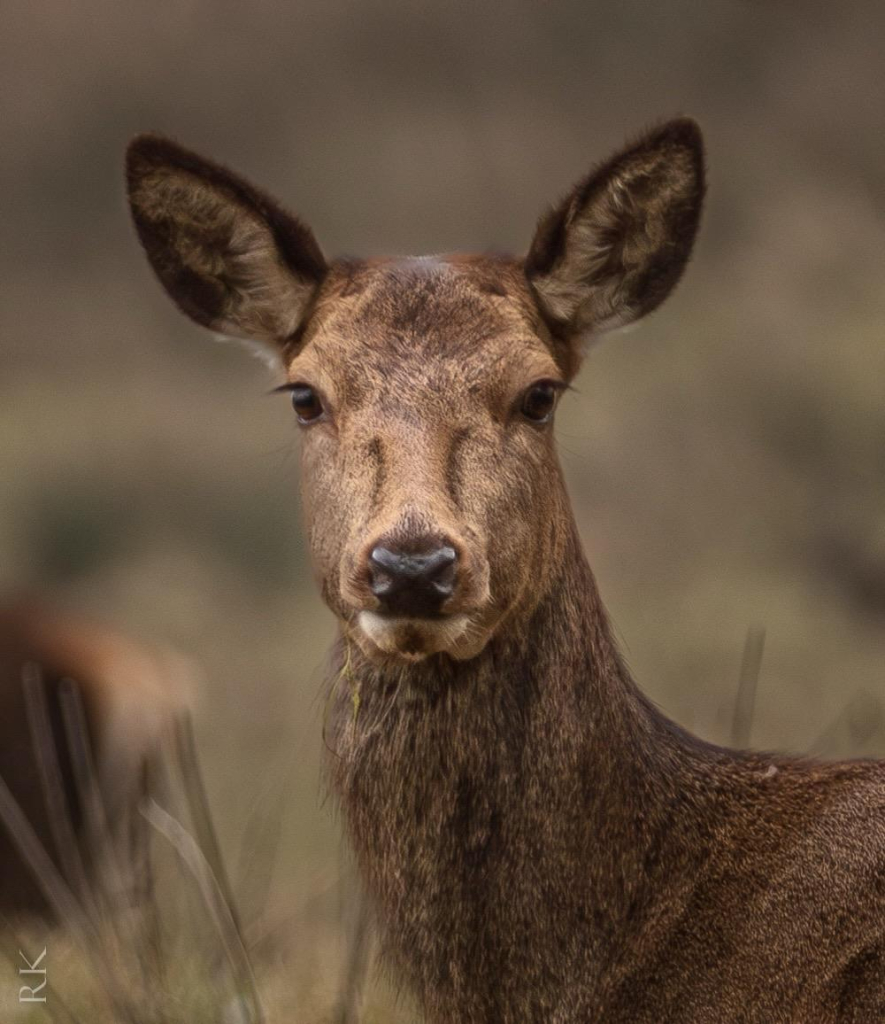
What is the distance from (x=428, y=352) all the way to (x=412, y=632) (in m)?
0.86

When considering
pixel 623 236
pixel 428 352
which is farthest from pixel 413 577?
pixel 623 236

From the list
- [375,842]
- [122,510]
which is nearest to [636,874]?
[375,842]

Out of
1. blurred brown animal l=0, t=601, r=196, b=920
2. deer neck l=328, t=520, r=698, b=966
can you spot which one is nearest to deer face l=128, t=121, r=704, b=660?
deer neck l=328, t=520, r=698, b=966

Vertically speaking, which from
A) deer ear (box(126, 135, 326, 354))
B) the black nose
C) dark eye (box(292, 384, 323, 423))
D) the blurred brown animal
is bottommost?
the blurred brown animal

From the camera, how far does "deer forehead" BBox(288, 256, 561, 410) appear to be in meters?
4.59

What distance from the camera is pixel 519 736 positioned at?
454cm

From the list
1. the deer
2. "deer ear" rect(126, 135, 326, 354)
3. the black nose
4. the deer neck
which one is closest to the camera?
the black nose

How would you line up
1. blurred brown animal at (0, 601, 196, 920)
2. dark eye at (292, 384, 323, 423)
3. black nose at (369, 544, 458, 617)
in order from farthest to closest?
blurred brown animal at (0, 601, 196, 920)
dark eye at (292, 384, 323, 423)
black nose at (369, 544, 458, 617)

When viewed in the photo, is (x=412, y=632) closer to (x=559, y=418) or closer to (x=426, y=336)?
(x=426, y=336)

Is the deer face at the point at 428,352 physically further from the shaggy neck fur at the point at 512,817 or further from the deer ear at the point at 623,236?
the shaggy neck fur at the point at 512,817

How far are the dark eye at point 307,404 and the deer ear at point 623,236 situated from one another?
720 millimetres

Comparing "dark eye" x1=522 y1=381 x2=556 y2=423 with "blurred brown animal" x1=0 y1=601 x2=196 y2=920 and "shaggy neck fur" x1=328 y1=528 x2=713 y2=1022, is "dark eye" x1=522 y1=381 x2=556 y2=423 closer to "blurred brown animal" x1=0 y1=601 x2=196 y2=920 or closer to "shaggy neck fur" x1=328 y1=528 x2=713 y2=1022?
"shaggy neck fur" x1=328 y1=528 x2=713 y2=1022

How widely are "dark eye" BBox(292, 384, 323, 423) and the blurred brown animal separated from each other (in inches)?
→ 157

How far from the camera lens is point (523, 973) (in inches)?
173
